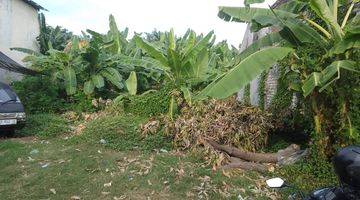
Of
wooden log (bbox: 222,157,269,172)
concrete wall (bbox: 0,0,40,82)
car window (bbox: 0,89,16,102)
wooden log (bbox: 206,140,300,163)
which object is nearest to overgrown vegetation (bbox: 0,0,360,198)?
wooden log (bbox: 206,140,300,163)

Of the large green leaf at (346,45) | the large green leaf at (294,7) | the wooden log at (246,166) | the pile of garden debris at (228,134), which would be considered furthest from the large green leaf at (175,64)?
the large green leaf at (346,45)

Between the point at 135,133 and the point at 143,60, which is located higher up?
the point at 143,60

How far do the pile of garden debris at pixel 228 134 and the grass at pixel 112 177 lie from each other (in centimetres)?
40

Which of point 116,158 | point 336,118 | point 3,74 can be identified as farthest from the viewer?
point 3,74

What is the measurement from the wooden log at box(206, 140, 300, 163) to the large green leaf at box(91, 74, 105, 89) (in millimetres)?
6766

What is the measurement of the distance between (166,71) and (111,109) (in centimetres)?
222

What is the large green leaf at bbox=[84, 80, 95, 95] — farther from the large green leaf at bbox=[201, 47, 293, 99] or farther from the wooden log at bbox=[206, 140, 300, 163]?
the large green leaf at bbox=[201, 47, 293, 99]

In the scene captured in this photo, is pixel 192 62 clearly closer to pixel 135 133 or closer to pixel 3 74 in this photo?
pixel 135 133

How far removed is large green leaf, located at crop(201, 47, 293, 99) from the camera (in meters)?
5.74

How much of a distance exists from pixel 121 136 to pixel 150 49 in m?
2.51

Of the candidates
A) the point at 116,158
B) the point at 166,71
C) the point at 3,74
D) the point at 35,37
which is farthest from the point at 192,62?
the point at 35,37

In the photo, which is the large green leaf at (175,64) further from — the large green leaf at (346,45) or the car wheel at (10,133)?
the large green leaf at (346,45)

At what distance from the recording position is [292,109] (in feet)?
29.5

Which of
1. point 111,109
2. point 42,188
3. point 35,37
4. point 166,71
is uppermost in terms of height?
point 35,37
